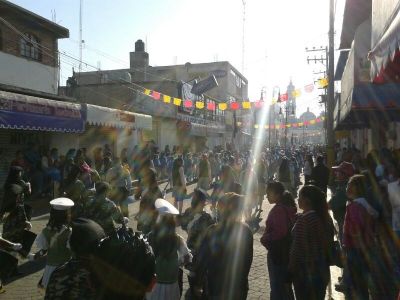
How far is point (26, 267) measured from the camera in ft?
24.1

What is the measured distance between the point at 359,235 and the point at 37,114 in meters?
12.0

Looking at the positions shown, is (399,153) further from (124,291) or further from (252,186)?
(124,291)

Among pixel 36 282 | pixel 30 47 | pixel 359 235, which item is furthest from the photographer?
pixel 30 47

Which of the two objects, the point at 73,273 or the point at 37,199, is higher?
the point at 73,273

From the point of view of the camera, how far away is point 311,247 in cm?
437

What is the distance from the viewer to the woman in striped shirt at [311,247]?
14.3 ft

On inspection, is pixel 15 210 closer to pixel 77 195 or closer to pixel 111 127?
pixel 77 195

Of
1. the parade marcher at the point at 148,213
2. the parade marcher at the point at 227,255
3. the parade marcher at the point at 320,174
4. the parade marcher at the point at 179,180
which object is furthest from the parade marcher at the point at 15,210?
the parade marcher at the point at 320,174

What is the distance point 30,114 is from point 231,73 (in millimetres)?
44273

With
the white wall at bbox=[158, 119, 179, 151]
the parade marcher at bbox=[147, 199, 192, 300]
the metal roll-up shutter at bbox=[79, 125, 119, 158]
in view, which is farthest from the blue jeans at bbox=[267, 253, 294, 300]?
the white wall at bbox=[158, 119, 179, 151]

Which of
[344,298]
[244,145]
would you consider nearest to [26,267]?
[344,298]

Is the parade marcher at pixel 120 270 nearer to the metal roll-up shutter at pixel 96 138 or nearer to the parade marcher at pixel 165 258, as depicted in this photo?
the parade marcher at pixel 165 258

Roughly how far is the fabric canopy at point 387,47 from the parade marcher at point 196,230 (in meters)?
2.53

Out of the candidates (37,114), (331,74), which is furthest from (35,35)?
(331,74)
